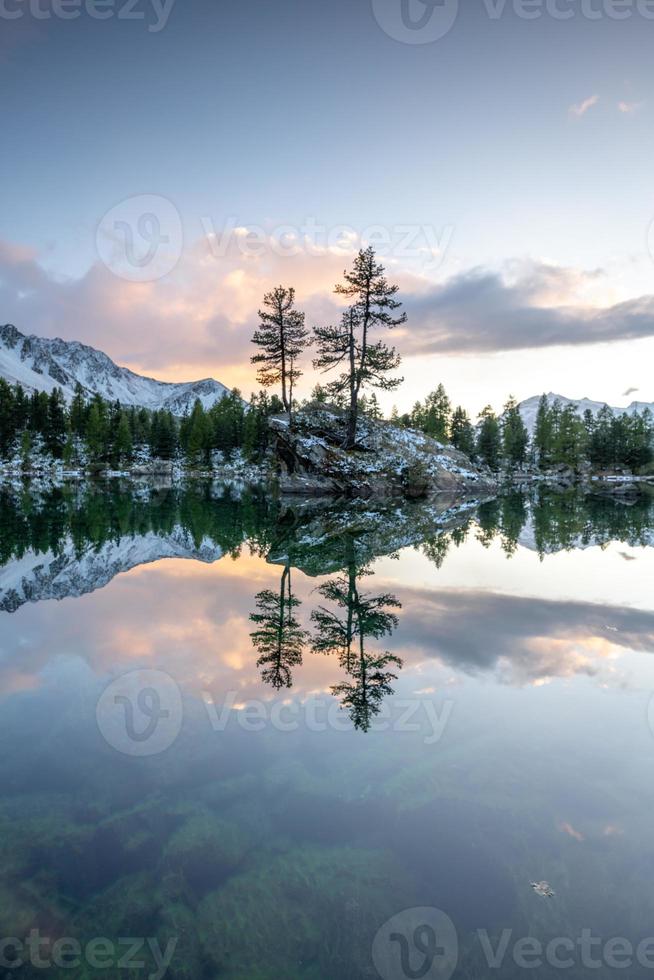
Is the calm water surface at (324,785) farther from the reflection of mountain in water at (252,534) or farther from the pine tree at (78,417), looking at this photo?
the pine tree at (78,417)

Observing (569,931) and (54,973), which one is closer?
(54,973)

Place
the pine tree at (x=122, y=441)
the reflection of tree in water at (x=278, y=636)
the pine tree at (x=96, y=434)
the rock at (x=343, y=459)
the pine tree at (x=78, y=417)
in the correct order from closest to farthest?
the reflection of tree in water at (x=278, y=636) → the rock at (x=343, y=459) → the pine tree at (x=96, y=434) → the pine tree at (x=122, y=441) → the pine tree at (x=78, y=417)

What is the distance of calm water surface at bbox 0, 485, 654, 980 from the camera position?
11.0 feet

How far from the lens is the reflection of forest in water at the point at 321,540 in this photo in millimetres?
8209

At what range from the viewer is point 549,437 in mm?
109500

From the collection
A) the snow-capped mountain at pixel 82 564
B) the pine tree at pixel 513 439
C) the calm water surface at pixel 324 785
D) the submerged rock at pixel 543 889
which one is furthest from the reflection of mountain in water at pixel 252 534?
Result: the pine tree at pixel 513 439

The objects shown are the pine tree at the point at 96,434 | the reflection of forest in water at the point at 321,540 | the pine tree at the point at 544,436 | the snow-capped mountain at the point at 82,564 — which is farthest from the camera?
the pine tree at the point at 544,436

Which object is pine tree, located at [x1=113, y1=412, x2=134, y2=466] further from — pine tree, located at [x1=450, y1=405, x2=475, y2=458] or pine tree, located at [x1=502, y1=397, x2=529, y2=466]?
pine tree, located at [x1=502, y1=397, x2=529, y2=466]

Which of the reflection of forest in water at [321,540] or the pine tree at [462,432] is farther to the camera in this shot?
the pine tree at [462,432]

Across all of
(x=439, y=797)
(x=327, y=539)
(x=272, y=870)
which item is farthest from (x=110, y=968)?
(x=327, y=539)

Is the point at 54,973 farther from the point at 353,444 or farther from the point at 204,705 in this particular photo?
the point at 353,444

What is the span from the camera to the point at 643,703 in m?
6.62

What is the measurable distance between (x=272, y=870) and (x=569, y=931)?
6.93 feet

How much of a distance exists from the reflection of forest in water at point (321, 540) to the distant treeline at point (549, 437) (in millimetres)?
66000
